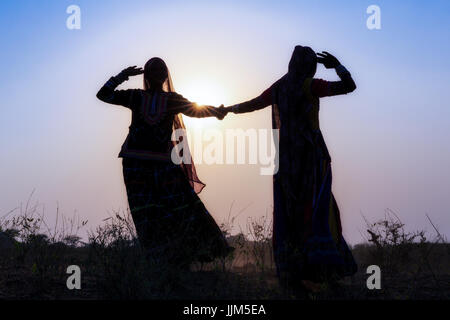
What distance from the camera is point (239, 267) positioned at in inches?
379

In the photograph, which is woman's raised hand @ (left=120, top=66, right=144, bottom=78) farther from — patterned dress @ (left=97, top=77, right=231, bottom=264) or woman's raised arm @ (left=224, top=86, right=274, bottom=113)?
woman's raised arm @ (left=224, top=86, right=274, bottom=113)

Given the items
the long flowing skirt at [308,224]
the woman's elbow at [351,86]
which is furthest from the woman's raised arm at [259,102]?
the woman's elbow at [351,86]

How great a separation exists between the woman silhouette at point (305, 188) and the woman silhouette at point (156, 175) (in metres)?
1.08

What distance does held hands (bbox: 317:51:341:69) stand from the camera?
8284 mm

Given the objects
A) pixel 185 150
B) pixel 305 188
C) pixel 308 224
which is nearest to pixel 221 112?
pixel 185 150

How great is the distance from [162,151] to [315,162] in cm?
192

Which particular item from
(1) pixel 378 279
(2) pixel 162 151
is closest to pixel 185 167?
(2) pixel 162 151

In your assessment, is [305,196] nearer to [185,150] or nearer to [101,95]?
[185,150]

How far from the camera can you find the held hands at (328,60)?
27.2 feet

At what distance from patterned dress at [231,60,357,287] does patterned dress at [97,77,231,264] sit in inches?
41.2

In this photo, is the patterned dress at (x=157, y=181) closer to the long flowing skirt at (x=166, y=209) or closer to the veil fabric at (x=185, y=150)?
the long flowing skirt at (x=166, y=209)

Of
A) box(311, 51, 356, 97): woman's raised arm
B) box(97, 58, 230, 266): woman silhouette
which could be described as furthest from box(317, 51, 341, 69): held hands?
box(97, 58, 230, 266): woman silhouette

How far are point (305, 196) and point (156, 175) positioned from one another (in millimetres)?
1890
